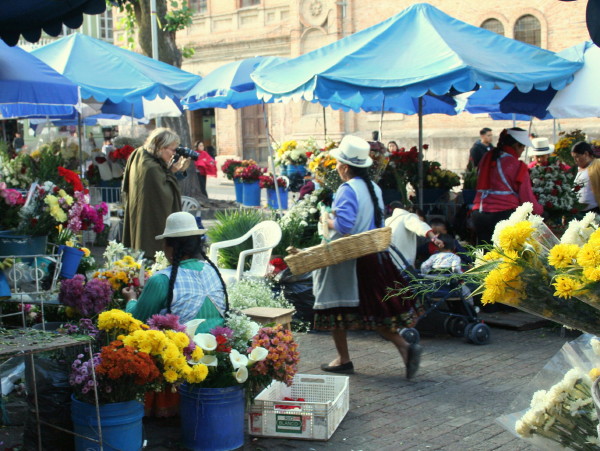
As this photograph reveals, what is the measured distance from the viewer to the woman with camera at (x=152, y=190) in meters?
7.29

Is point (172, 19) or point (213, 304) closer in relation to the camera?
point (213, 304)

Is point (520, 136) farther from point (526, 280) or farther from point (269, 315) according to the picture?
point (526, 280)

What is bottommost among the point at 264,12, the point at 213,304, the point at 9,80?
the point at 213,304

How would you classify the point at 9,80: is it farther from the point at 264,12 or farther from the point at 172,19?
the point at 264,12

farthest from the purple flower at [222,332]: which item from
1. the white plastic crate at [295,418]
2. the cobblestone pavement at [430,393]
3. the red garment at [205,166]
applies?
the red garment at [205,166]

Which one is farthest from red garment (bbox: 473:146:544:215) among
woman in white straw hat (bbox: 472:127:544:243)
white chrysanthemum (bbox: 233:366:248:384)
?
white chrysanthemum (bbox: 233:366:248:384)

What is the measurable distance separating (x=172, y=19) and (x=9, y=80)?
11.7 meters

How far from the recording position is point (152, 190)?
7.30 m

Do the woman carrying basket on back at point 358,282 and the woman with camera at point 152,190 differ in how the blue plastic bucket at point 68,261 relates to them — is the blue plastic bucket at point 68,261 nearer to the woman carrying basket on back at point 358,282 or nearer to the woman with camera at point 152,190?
the woman carrying basket on back at point 358,282

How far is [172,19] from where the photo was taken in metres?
17.3

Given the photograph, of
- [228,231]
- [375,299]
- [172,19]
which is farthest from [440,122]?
[375,299]

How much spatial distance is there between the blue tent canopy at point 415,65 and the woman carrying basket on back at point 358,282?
6.24ft

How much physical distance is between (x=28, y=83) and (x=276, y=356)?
124 inches

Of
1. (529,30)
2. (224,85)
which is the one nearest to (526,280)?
(224,85)
